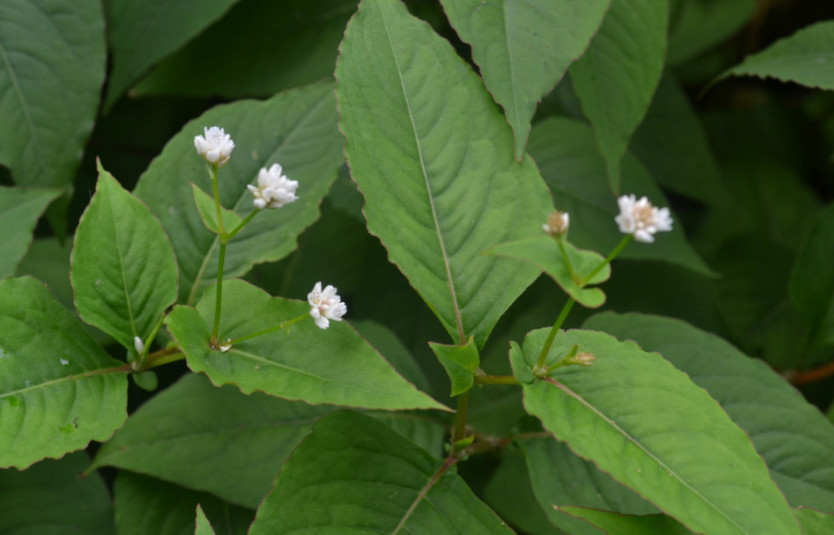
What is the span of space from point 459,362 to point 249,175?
1.76 feet

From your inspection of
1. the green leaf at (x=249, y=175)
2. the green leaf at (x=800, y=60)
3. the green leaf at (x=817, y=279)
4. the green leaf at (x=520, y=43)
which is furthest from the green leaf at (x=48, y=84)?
the green leaf at (x=817, y=279)

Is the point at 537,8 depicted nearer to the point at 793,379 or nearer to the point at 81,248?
the point at 81,248

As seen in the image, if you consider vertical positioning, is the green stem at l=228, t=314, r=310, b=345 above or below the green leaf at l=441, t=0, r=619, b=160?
below

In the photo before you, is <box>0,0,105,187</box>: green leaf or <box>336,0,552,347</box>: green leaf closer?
<box>336,0,552,347</box>: green leaf

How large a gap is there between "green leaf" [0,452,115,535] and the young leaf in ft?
2.43

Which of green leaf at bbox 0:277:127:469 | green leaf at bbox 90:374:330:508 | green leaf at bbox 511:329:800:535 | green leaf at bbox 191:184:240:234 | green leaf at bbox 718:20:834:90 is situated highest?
green leaf at bbox 718:20:834:90

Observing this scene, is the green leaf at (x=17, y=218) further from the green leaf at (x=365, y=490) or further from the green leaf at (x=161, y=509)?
the green leaf at (x=365, y=490)

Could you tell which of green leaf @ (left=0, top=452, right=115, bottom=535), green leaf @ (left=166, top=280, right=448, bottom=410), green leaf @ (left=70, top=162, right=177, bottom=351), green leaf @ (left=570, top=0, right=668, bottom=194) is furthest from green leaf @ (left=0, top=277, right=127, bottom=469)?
green leaf @ (left=570, top=0, right=668, bottom=194)

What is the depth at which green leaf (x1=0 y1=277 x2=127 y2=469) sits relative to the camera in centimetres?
89

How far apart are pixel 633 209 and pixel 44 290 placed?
823 millimetres

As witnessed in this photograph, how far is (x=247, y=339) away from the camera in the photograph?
3.13 feet

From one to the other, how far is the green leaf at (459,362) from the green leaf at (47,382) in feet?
1.47

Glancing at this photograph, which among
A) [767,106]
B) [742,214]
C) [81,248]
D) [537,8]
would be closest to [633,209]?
[537,8]

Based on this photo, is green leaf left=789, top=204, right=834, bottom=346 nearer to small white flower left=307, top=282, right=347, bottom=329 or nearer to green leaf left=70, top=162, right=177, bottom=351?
small white flower left=307, top=282, right=347, bottom=329
